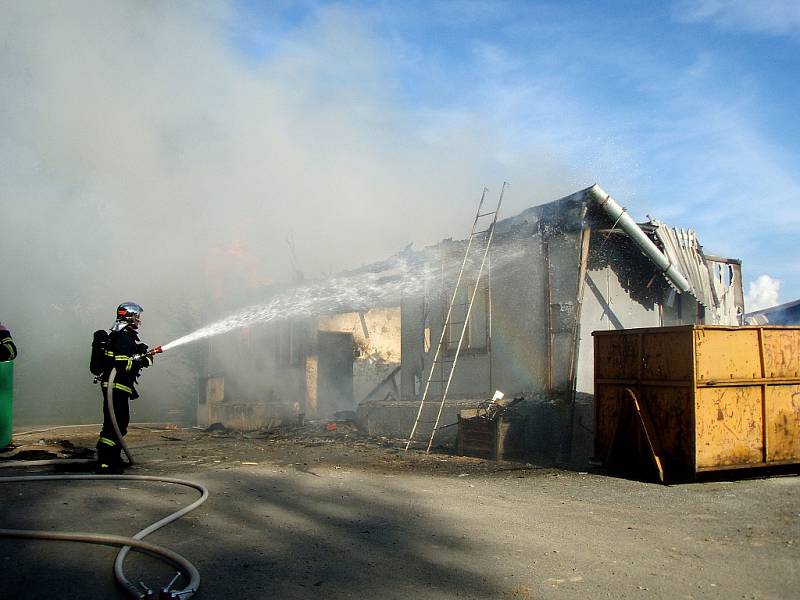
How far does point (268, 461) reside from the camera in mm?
8609

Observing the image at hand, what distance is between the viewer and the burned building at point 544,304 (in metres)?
10.5

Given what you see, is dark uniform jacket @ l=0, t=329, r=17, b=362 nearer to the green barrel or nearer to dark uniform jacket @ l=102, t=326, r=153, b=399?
the green barrel

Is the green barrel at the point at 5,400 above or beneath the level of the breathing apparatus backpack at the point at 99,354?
beneath

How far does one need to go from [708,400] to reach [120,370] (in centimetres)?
672

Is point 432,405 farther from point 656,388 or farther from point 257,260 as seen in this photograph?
point 257,260

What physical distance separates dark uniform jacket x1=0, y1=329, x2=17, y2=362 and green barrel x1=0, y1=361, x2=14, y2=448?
0.08m

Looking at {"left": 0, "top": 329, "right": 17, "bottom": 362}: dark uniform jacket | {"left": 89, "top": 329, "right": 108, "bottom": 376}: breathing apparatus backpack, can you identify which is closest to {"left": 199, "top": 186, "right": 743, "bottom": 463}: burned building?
{"left": 89, "top": 329, "right": 108, "bottom": 376}: breathing apparatus backpack

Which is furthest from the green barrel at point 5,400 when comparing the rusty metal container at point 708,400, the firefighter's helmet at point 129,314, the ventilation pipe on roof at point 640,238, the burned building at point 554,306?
the ventilation pipe on roof at point 640,238

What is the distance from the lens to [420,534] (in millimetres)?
4711

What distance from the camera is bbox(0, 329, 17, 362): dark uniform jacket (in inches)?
308

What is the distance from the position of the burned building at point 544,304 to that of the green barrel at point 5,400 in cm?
676

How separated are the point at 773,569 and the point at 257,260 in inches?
722

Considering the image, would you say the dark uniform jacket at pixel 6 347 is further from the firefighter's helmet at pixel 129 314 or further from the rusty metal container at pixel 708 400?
the rusty metal container at pixel 708 400

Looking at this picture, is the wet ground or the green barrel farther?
the green barrel
